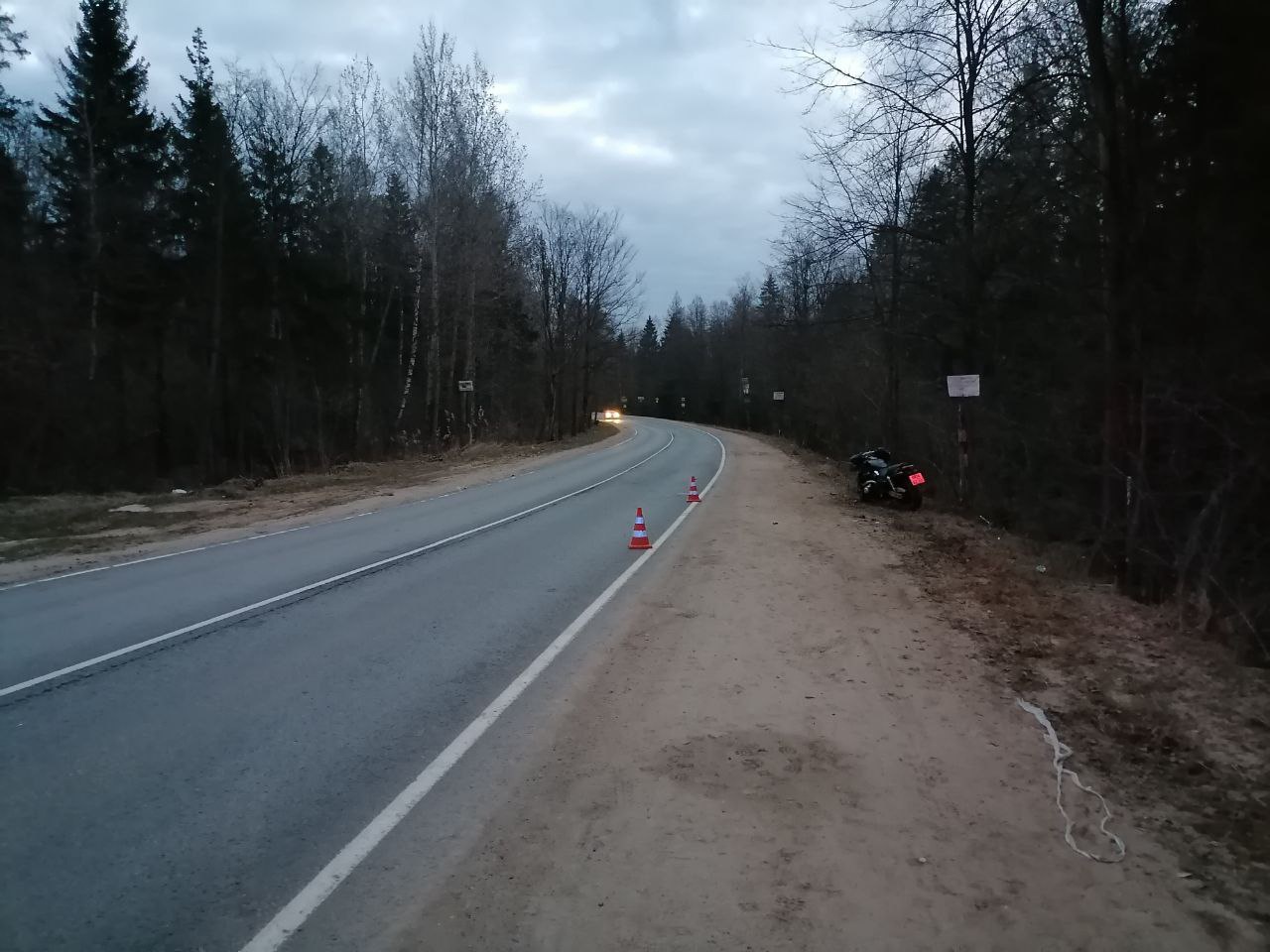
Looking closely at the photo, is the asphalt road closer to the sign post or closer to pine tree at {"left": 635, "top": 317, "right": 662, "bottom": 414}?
the sign post

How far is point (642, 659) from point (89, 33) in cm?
3523

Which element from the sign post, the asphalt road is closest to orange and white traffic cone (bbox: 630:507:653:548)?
the asphalt road

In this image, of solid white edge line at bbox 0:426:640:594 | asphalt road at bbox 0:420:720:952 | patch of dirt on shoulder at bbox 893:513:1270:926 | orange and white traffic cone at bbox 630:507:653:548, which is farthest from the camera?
orange and white traffic cone at bbox 630:507:653:548

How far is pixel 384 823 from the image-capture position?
4.37 metres

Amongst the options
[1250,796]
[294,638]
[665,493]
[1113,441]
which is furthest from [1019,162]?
[294,638]

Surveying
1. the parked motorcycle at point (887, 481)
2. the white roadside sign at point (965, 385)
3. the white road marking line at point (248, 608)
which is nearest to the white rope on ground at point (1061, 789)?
the white road marking line at point (248, 608)

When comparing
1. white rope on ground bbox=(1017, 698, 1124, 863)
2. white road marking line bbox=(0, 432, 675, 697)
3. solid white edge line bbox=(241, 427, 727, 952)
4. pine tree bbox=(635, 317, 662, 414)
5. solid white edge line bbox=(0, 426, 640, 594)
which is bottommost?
white rope on ground bbox=(1017, 698, 1124, 863)

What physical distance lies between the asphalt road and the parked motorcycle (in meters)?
8.07

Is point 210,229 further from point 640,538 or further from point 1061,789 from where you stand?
point 1061,789

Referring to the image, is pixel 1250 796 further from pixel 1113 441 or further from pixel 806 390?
pixel 806 390

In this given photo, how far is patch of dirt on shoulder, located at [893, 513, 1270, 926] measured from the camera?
424 cm

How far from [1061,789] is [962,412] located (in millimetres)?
12701

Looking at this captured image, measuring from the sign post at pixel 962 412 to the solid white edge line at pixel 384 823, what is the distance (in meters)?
10.1

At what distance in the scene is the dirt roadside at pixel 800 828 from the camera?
350 cm
